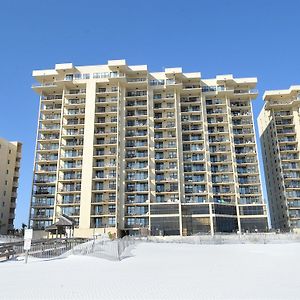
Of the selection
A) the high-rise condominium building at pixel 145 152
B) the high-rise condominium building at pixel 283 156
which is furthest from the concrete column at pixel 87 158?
the high-rise condominium building at pixel 283 156

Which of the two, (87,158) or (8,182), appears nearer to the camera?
(87,158)

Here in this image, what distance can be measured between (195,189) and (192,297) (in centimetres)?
7561

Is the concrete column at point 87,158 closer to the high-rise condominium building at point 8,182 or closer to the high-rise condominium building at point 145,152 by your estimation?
the high-rise condominium building at point 145,152

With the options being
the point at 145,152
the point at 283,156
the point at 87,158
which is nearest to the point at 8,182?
the point at 87,158

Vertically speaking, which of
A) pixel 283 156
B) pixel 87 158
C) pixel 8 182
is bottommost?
pixel 8 182

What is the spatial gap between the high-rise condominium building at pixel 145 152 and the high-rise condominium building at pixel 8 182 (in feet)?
42.2

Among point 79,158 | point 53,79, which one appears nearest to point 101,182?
point 79,158

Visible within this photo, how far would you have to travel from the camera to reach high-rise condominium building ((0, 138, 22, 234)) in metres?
94.0

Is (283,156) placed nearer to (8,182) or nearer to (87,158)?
(87,158)

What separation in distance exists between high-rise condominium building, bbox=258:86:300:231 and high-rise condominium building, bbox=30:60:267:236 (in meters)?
10.1

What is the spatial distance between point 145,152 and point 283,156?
38172mm

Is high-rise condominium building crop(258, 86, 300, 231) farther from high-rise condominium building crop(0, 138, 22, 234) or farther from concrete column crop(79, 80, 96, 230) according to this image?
high-rise condominium building crop(0, 138, 22, 234)

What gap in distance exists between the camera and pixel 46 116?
94875 mm

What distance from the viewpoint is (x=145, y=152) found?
90438 millimetres
